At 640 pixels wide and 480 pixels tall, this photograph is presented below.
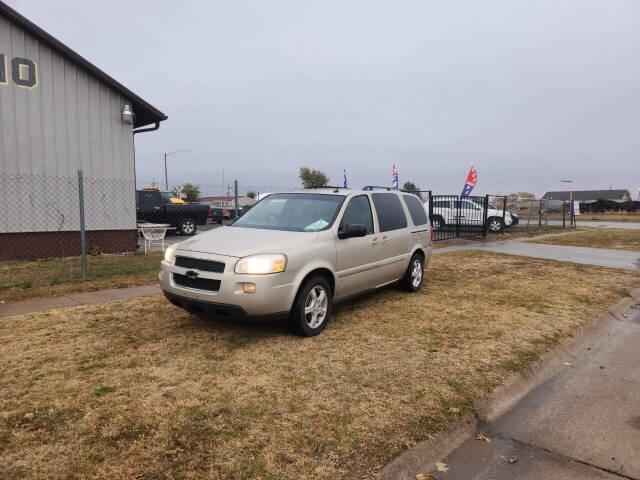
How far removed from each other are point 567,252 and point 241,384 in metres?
13.7

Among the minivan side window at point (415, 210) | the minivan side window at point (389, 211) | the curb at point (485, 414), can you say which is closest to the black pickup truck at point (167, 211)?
the minivan side window at point (415, 210)

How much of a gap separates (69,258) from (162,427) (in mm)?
9553

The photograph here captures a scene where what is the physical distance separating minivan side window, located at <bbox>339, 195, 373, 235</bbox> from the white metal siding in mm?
8367

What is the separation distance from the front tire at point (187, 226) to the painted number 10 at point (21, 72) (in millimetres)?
8117

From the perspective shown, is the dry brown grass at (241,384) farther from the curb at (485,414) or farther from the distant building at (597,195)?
the distant building at (597,195)

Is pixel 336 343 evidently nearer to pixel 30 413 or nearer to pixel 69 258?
pixel 30 413

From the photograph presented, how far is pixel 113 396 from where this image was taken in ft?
11.6

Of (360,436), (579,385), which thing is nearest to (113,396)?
→ (360,436)

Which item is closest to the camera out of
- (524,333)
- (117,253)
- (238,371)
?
(238,371)

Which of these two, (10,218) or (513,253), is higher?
(10,218)

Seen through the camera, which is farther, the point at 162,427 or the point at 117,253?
the point at 117,253

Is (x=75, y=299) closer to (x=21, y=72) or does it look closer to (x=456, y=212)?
(x=21, y=72)

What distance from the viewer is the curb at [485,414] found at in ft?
9.19

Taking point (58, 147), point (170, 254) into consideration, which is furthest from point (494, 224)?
point (170, 254)
